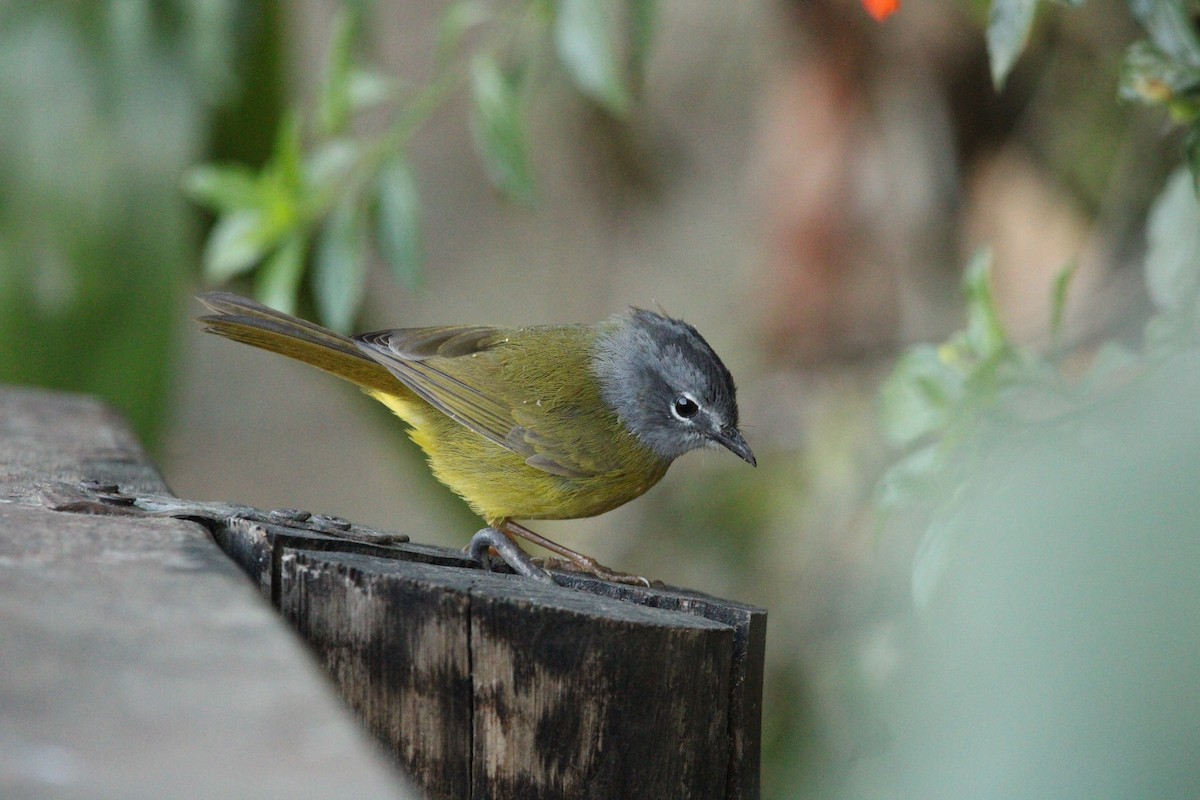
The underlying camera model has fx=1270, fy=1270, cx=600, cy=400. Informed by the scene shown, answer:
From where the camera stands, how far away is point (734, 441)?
10.9 feet

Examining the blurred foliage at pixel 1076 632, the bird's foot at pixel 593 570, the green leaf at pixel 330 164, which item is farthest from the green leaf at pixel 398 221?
the blurred foliage at pixel 1076 632

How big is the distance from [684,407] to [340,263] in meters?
1.18

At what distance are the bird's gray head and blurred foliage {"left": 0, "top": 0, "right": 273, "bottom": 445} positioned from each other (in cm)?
212

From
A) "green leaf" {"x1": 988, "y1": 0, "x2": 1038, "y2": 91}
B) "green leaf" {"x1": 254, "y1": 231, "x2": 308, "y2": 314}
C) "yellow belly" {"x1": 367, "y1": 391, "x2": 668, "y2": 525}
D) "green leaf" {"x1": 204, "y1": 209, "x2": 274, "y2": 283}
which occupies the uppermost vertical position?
"green leaf" {"x1": 204, "y1": 209, "x2": 274, "y2": 283}

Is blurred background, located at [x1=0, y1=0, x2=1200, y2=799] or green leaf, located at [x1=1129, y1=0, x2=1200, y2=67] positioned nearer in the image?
green leaf, located at [x1=1129, y1=0, x2=1200, y2=67]

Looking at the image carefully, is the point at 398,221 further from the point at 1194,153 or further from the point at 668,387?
the point at 1194,153

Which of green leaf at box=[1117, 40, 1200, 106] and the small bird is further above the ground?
green leaf at box=[1117, 40, 1200, 106]

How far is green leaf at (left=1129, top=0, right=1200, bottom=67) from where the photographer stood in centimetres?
231

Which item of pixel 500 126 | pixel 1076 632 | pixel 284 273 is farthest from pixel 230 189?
pixel 1076 632

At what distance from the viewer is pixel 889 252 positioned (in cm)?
516

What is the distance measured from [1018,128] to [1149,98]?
2688 mm

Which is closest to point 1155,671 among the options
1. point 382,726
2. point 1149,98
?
point 382,726

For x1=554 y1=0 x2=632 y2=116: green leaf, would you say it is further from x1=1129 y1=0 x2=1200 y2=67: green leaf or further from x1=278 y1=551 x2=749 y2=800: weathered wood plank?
x1=278 y1=551 x2=749 y2=800: weathered wood plank


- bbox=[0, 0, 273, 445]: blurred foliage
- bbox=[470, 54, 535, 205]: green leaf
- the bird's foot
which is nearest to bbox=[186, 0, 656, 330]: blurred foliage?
bbox=[470, 54, 535, 205]: green leaf
